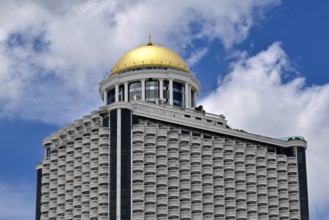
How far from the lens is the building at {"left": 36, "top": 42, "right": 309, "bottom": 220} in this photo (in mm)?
177000

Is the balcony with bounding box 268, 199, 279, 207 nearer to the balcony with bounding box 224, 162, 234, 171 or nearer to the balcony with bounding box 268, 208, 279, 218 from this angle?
the balcony with bounding box 268, 208, 279, 218

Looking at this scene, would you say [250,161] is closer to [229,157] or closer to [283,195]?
[229,157]

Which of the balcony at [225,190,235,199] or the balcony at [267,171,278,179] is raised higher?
the balcony at [267,171,278,179]

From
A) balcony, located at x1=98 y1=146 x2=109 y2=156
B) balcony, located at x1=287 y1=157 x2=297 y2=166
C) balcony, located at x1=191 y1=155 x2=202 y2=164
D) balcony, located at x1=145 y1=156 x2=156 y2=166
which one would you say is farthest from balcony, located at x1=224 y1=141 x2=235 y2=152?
balcony, located at x1=98 y1=146 x2=109 y2=156

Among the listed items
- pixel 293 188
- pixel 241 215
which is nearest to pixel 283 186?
pixel 293 188

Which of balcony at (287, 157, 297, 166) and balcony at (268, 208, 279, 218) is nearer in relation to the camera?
balcony at (268, 208, 279, 218)

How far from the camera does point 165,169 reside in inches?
7092

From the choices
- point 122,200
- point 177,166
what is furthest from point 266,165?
point 122,200

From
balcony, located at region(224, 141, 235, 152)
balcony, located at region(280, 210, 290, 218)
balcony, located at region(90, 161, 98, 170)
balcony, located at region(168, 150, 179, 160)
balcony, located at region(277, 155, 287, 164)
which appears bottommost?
balcony, located at region(280, 210, 290, 218)

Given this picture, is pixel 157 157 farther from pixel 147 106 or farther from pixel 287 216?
pixel 287 216

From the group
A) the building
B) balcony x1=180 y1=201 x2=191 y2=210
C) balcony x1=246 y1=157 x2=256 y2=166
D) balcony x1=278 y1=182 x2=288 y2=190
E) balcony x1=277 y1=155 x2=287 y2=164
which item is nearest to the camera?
the building

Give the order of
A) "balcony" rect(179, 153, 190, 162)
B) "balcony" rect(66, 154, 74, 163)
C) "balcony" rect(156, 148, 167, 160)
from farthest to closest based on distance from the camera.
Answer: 1. "balcony" rect(66, 154, 74, 163)
2. "balcony" rect(179, 153, 190, 162)
3. "balcony" rect(156, 148, 167, 160)

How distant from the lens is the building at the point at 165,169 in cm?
17700

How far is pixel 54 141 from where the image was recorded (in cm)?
19962
